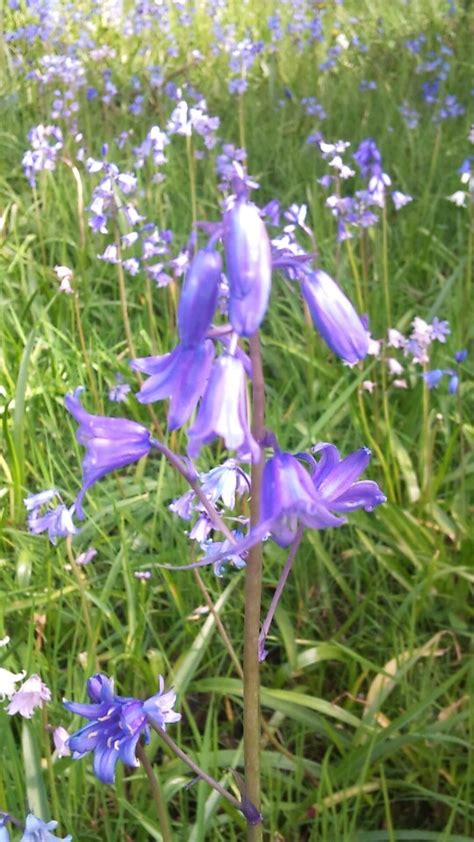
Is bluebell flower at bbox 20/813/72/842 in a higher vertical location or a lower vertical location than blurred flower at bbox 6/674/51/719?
lower

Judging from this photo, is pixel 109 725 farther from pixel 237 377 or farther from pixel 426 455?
pixel 426 455

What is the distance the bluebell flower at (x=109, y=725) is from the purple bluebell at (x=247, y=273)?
59 cm

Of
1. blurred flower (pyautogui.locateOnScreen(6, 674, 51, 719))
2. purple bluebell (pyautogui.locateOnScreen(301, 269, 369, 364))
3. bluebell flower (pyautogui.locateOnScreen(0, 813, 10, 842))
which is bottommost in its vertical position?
bluebell flower (pyautogui.locateOnScreen(0, 813, 10, 842))

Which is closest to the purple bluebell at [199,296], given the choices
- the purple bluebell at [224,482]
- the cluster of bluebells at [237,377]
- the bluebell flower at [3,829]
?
the cluster of bluebells at [237,377]

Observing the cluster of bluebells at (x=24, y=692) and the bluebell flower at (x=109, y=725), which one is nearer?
the bluebell flower at (x=109, y=725)

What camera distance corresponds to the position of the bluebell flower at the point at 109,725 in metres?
1.23

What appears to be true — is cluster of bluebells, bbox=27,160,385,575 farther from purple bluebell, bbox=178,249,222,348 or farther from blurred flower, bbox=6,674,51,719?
blurred flower, bbox=6,674,51,719

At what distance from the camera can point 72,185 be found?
5047 mm

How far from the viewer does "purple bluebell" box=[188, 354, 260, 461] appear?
38.8 inches

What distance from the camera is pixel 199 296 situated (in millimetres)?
1004

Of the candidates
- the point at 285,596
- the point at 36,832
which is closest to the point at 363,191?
the point at 285,596

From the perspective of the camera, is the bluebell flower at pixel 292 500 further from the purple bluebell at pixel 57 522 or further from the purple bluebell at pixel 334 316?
the purple bluebell at pixel 57 522

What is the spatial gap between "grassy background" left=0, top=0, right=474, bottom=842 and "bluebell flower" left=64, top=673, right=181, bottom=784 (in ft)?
1.36

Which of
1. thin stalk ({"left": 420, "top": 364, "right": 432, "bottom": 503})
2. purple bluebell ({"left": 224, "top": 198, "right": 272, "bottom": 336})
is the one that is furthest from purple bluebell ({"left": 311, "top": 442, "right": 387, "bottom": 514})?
thin stalk ({"left": 420, "top": 364, "right": 432, "bottom": 503})
